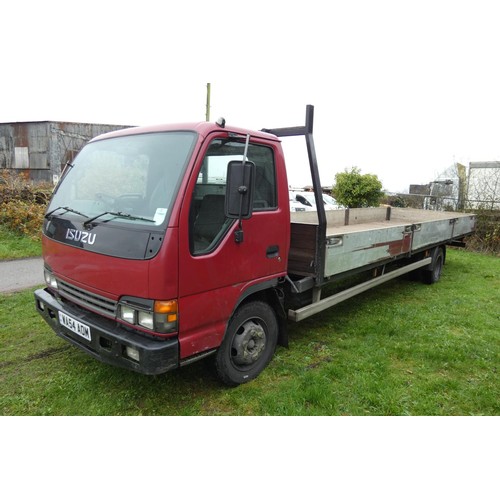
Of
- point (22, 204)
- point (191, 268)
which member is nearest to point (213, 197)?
point (191, 268)

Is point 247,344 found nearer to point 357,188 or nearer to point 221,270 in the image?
point 221,270

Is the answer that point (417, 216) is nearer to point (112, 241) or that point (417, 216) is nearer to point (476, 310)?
point (476, 310)

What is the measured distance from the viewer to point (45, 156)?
16.9m

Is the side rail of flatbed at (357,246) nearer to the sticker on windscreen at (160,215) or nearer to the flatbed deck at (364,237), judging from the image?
the flatbed deck at (364,237)

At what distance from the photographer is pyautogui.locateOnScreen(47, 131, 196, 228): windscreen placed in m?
2.62

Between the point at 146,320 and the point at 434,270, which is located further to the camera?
the point at 434,270

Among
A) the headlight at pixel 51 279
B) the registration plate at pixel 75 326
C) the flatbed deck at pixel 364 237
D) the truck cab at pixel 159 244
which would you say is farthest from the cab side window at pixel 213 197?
the headlight at pixel 51 279

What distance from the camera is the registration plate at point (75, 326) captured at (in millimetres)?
2762

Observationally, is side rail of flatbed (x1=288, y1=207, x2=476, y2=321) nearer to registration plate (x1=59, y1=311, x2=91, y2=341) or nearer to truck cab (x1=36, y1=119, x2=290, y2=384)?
truck cab (x1=36, y1=119, x2=290, y2=384)

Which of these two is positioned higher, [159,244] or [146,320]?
[159,244]

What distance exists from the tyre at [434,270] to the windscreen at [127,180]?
5.76 m

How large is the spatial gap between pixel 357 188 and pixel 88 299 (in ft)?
38.6

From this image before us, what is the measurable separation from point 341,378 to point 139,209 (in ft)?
7.74

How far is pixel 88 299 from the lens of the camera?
285cm
